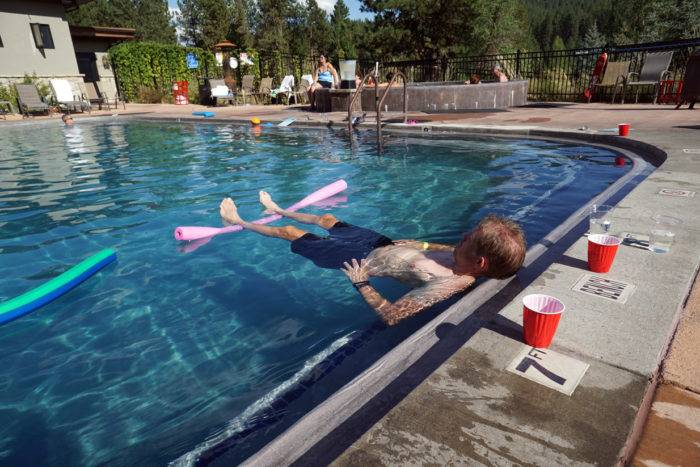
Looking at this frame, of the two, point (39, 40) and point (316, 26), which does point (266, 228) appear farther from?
point (316, 26)

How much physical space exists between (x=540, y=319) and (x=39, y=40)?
27772 millimetres

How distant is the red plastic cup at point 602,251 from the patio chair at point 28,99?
22716 mm

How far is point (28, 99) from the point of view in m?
18.9

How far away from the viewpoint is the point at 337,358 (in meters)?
2.98

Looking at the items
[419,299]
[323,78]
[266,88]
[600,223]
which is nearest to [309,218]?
[419,299]

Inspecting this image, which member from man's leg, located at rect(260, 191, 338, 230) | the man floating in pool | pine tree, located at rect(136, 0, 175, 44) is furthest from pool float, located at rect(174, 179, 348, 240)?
pine tree, located at rect(136, 0, 175, 44)

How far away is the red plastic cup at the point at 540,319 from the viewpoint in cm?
195

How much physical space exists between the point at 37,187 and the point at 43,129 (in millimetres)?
9995

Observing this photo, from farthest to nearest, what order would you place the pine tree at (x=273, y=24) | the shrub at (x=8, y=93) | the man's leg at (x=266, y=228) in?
the pine tree at (x=273, y=24) < the shrub at (x=8, y=93) < the man's leg at (x=266, y=228)

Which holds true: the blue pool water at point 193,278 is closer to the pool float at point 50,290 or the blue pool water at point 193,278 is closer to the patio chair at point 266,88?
the pool float at point 50,290

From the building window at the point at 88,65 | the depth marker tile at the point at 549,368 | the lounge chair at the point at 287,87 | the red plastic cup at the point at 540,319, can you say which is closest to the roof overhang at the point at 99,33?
the building window at the point at 88,65

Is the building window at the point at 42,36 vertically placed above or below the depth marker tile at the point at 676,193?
above

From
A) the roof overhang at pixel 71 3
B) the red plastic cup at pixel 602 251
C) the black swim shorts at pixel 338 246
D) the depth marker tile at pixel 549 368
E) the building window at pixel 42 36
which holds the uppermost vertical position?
the roof overhang at pixel 71 3

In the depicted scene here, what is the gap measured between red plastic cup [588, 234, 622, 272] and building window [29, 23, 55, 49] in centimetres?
2745
